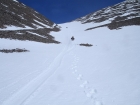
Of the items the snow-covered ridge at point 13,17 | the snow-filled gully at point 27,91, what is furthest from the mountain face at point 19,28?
the snow-filled gully at point 27,91

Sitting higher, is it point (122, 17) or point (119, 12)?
point (119, 12)

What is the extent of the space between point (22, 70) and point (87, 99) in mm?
5655

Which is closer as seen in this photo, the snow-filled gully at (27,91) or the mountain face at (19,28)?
the snow-filled gully at (27,91)

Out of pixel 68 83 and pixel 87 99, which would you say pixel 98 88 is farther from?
pixel 68 83

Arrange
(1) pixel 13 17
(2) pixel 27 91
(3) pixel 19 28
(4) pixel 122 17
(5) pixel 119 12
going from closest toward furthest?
(2) pixel 27 91
(3) pixel 19 28
(1) pixel 13 17
(4) pixel 122 17
(5) pixel 119 12

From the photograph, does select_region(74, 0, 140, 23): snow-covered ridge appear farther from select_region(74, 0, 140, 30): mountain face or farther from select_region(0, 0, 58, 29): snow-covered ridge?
select_region(0, 0, 58, 29): snow-covered ridge

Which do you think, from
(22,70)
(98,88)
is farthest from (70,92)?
(22,70)

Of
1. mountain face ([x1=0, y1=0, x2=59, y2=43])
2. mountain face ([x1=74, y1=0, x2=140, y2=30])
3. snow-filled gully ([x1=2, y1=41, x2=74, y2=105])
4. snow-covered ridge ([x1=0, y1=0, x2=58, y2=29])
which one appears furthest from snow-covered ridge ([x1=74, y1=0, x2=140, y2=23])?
snow-filled gully ([x1=2, y1=41, x2=74, y2=105])

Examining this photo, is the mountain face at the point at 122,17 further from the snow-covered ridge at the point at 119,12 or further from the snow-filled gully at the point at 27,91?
the snow-filled gully at the point at 27,91

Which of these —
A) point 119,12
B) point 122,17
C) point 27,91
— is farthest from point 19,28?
point 119,12

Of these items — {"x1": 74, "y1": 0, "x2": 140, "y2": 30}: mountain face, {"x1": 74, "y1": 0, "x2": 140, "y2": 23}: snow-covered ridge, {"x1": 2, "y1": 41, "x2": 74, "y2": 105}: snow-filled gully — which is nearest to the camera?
{"x1": 2, "y1": 41, "x2": 74, "y2": 105}: snow-filled gully

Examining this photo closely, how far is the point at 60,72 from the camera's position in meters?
9.01

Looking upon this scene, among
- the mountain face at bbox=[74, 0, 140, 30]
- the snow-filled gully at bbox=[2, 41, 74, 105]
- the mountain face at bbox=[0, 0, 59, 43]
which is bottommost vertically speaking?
the snow-filled gully at bbox=[2, 41, 74, 105]

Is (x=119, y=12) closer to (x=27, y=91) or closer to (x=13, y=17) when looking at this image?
(x=13, y=17)
